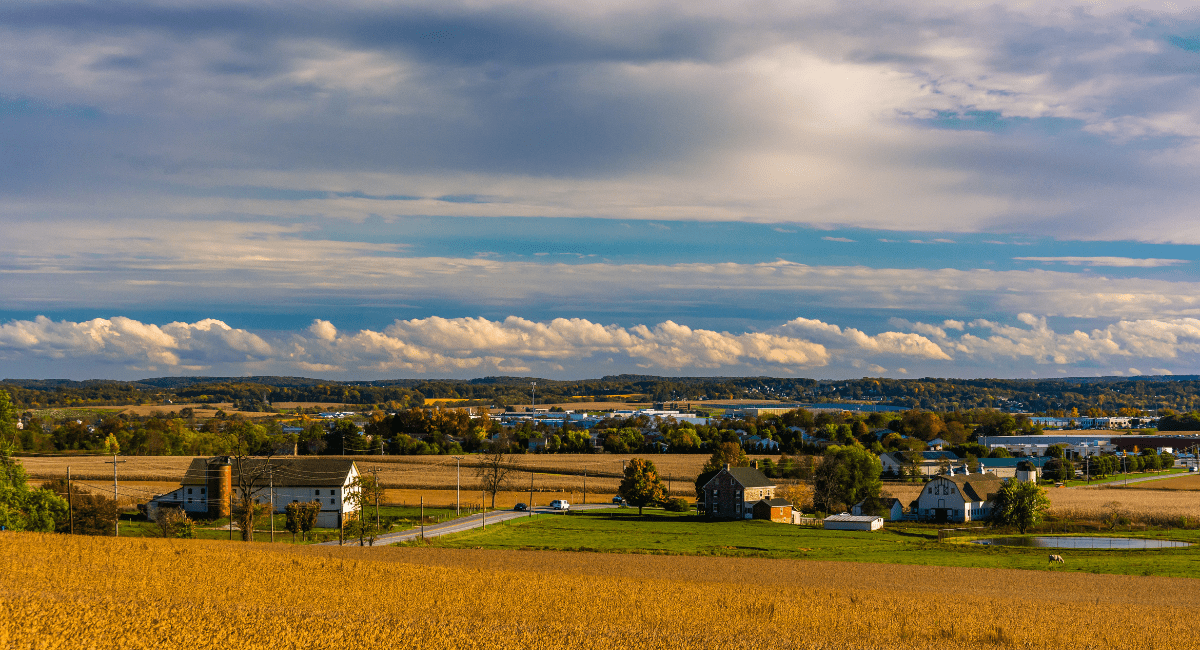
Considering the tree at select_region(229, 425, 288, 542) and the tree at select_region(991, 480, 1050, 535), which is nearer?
the tree at select_region(229, 425, 288, 542)

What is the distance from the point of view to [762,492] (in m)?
88.1

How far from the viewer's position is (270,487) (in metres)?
79.2

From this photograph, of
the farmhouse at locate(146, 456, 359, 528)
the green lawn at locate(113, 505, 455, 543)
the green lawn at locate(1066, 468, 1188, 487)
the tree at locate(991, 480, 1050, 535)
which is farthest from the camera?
the green lawn at locate(1066, 468, 1188, 487)

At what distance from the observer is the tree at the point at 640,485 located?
8519 centimetres

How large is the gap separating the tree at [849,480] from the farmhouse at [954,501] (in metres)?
4.88

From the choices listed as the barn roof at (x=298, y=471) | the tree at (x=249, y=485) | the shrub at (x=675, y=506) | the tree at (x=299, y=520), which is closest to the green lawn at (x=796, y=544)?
→ the tree at (x=299, y=520)

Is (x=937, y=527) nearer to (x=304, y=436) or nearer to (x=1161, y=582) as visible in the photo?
(x=1161, y=582)

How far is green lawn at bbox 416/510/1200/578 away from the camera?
54.7 meters

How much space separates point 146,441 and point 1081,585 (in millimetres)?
135321

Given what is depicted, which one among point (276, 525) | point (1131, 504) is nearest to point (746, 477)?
point (1131, 504)

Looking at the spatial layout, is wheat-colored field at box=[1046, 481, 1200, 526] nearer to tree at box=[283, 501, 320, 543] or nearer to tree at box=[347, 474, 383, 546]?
tree at box=[347, 474, 383, 546]

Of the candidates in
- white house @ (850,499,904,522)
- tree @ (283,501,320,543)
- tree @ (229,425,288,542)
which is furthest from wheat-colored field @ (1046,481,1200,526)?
tree @ (229,425,288,542)

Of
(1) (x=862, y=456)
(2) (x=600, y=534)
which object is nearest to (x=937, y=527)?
(1) (x=862, y=456)

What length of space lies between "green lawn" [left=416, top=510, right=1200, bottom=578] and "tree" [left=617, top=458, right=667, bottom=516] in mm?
6361
